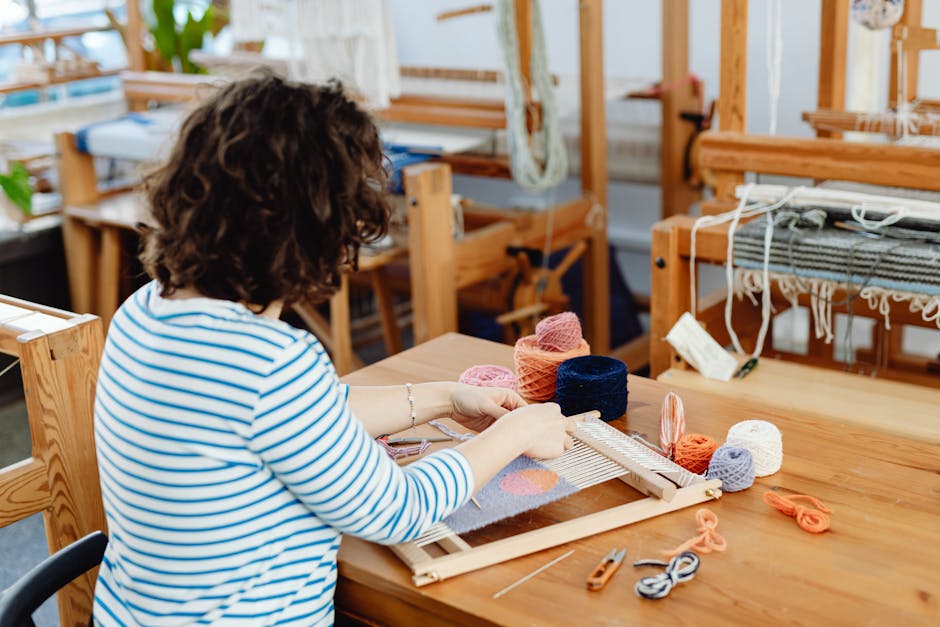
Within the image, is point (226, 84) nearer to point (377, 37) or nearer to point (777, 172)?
point (777, 172)

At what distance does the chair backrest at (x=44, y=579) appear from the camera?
4.34ft

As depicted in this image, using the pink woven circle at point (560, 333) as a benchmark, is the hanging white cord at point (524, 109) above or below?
above

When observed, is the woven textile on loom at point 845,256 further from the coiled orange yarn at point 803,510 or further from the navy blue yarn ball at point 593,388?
the coiled orange yarn at point 803,510

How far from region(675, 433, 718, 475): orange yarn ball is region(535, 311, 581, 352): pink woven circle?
30 cm

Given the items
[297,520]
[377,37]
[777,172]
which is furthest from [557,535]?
[377,37]

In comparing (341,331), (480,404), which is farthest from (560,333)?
(341,331)

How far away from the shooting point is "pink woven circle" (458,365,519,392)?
176 cm

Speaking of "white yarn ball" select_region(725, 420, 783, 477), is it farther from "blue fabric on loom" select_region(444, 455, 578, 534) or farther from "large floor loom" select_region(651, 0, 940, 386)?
"large floor loom" select_region(651, 0, 940, 386)

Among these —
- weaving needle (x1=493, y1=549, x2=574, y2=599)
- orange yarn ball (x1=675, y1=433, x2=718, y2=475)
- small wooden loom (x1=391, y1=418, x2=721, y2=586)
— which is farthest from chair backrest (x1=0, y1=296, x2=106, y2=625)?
orange yarn ball (x1=675, y1=433, x2=718, y2=475)

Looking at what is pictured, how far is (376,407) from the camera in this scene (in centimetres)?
160

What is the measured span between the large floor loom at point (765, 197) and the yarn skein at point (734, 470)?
0.91 metres

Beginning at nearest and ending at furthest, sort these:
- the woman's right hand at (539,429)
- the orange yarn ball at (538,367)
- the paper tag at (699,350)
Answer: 1. the woman's right hand at (539,429)
2. the orange yarn ball at (538,367)
3. the paper tag at (699,350)

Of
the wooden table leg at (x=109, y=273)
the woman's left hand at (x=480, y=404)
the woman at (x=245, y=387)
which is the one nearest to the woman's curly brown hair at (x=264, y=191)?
the woman at (x=245, y=387)

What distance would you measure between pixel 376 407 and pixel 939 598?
781 mm
